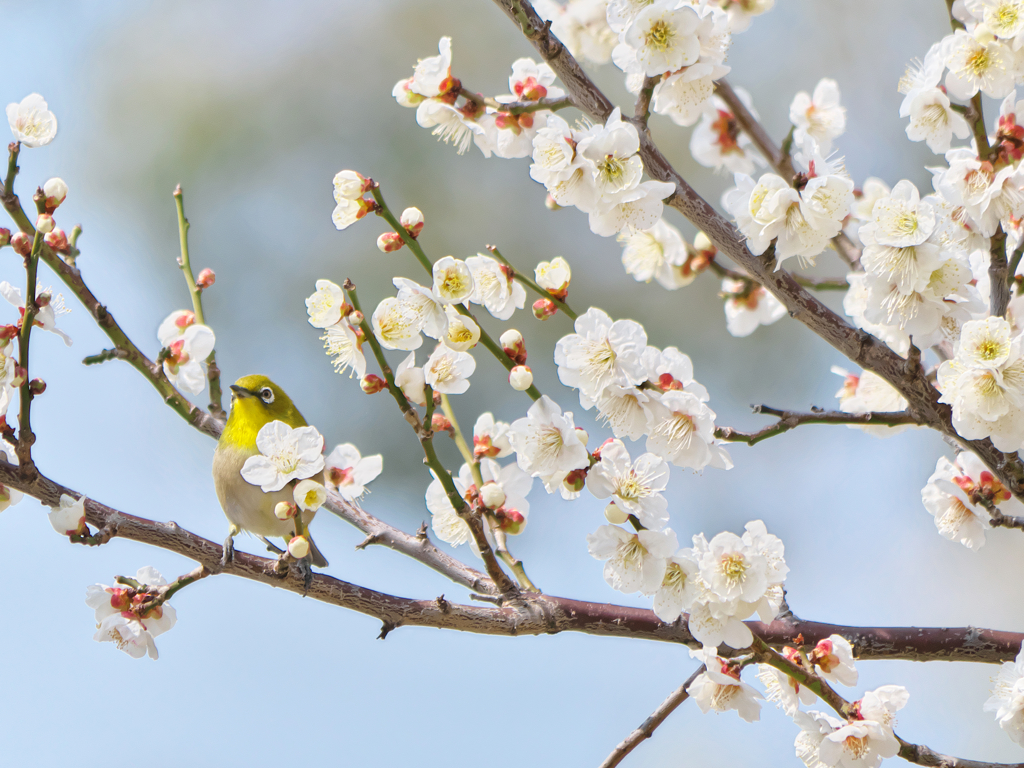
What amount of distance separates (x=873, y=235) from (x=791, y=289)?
0.38ft

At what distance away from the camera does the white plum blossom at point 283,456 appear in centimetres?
107

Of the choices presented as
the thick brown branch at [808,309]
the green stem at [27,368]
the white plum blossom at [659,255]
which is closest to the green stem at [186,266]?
the green stem at [27,368]

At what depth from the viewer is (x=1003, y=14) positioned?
1.17 m

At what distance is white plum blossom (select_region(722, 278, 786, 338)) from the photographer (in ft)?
5.57

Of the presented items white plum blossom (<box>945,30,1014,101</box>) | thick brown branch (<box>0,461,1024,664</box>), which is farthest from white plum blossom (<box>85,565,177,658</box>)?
white plum blossom (<box>945,30,1014,101</box>)

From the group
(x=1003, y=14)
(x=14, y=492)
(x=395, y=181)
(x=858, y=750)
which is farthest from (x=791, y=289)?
(x=395, y=181)

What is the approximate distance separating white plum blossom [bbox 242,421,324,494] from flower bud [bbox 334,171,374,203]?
0.94 ft

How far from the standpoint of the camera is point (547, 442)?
3.38ft

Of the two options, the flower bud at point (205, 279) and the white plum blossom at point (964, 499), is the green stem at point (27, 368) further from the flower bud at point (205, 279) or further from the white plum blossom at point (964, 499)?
the white plum blossom at point (964, 499)

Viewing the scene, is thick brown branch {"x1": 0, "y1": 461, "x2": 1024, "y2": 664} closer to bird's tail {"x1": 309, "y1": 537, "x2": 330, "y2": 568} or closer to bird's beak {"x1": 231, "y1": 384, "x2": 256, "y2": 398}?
bird's tail {"x1": 309, "y1": 537, "x2": 330, "y2": 568}

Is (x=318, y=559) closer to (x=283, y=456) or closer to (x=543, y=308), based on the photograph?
(x=283, y=456)

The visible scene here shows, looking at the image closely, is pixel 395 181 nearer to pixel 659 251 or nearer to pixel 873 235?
pixel 659 251

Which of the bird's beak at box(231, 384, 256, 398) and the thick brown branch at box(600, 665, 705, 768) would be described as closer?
the thick brown branch at box(600, 665, 705, 768)

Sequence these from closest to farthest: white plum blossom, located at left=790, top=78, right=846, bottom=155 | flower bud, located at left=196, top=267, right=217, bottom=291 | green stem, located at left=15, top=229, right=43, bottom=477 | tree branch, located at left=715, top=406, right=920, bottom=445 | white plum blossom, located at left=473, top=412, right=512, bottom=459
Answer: green stem, located at left=15, top=229, right=43, bottom=477 → tree branch, located at left=715, top=406, right=920, bottom=445 → white plum blossom, located at left=473, top=412, right=512, bottom=459 → flower bud, located at left=196, top=267, right=217, bottom=291 → white plum blossom, located at left=790, top=78, right=846, bottom=155
